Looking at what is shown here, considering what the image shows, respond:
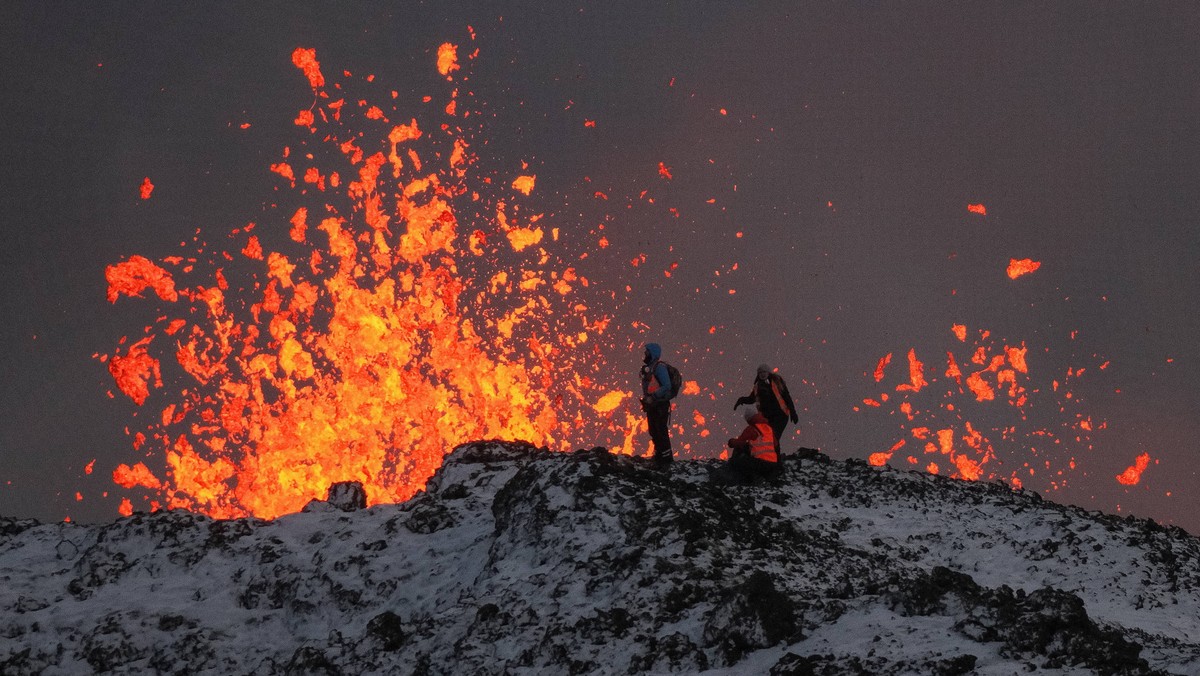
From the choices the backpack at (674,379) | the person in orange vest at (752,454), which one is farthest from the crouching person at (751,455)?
the backpack at (674,379)

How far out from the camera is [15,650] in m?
12.0

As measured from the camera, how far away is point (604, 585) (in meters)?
11.3

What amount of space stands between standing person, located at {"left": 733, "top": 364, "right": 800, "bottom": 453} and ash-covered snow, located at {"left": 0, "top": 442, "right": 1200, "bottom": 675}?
1069mm

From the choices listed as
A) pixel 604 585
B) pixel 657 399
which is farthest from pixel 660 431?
pixel 604 585

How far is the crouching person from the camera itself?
16.2 metres

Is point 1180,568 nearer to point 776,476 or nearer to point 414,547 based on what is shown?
point 776,476

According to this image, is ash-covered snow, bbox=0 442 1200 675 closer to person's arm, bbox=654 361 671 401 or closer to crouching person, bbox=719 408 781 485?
crouching person, bbox=719 408 781 485

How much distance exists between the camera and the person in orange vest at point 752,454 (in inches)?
637

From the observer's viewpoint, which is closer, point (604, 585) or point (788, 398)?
point (604, 585)

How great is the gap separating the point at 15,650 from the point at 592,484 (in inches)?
275

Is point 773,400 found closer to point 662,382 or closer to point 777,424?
point 777,424

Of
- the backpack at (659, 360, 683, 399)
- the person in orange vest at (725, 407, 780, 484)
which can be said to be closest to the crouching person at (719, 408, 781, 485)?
the person in orange vest at (725, 407, 780, 484)

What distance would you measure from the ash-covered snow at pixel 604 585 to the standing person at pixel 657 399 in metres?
0.62

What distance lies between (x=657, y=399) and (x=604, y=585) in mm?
5631
